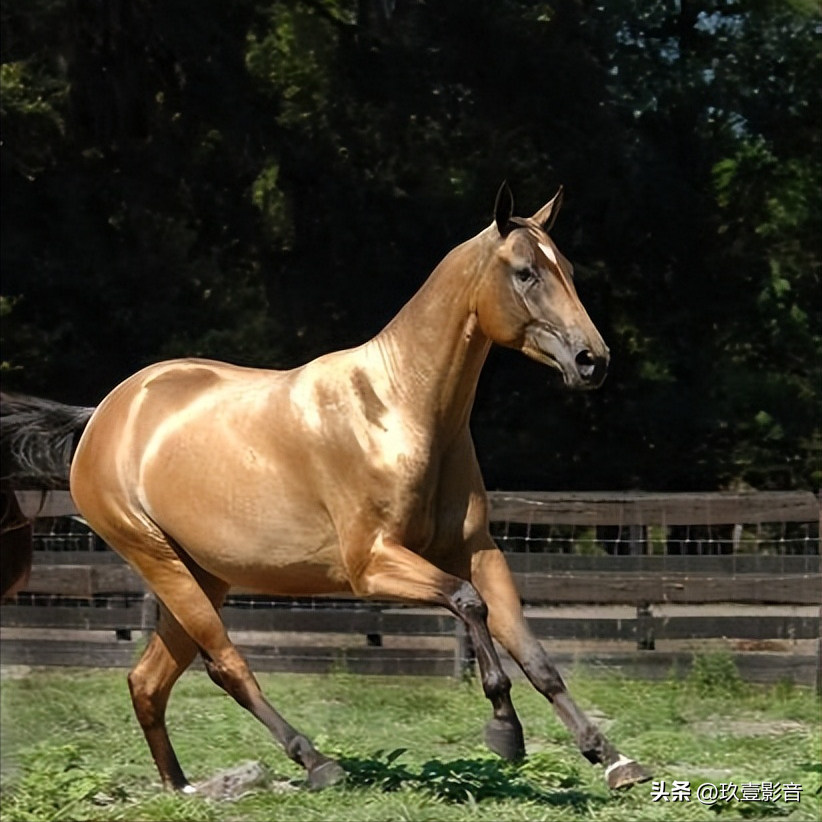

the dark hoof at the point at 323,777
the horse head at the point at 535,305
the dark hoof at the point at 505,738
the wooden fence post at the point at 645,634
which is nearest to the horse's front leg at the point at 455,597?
the dark hoof at the point at 505,738

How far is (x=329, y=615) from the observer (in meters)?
8.98

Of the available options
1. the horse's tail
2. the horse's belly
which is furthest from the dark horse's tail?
the horse's belly

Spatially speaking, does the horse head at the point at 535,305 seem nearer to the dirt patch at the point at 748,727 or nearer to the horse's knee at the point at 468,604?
the horse's knee at the point at 468,604

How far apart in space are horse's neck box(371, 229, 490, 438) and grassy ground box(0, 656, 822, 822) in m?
1.19

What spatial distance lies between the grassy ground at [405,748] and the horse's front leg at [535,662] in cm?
23

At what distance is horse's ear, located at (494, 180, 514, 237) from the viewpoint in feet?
14.8

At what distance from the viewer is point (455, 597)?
4.37 meters

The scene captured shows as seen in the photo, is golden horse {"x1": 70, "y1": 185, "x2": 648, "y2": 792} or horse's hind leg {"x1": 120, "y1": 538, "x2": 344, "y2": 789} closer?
golden horse {"x1": 70, "y1": 185, "x2": 648, "y2": 792}

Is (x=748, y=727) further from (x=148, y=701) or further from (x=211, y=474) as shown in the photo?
(x=211, y=474)

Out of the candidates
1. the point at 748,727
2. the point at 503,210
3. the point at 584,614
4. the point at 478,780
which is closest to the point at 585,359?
the point at 503,210

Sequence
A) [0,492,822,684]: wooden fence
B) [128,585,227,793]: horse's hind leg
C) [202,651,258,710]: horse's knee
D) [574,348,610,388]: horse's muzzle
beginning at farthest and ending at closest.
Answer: [0,492,822,684]: wooden fence < [128,585,227,793]: horse's hind leg < [202,651,258,710]: horse's knee < [574,348,610,388]: horse's muzzle

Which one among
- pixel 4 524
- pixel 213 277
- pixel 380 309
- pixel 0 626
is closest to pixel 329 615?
pixel 0 626

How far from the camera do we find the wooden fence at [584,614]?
825 centimetres

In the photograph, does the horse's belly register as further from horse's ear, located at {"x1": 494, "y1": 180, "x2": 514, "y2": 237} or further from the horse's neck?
horse's ear, located at {"x1": 494, "y1": 180, "x2": 514, "y2": 237}
